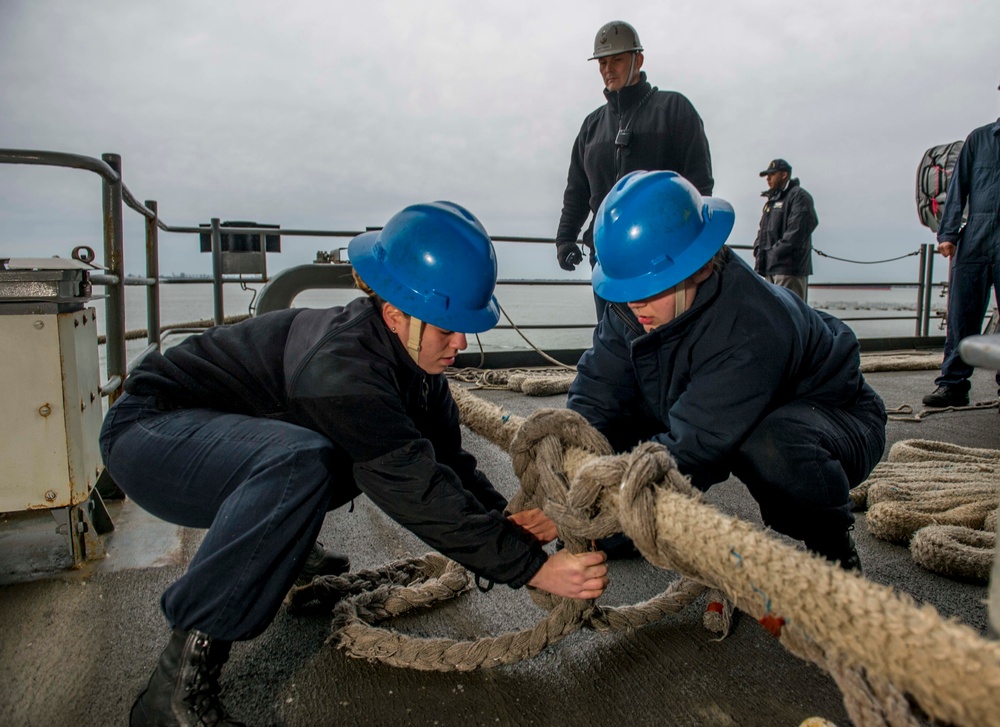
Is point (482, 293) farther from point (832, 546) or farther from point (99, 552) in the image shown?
point (99, 552)

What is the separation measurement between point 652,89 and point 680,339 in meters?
2.09

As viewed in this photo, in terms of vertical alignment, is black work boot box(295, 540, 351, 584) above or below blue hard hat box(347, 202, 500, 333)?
below

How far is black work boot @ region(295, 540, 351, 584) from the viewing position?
175cm

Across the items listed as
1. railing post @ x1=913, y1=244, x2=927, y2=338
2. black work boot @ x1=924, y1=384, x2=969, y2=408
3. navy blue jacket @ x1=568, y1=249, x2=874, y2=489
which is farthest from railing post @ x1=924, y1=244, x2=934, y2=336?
navy blue jacket @ x1=568, y1=249, x2=874, y2=489

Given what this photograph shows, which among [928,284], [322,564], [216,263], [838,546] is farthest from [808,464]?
[928,284]

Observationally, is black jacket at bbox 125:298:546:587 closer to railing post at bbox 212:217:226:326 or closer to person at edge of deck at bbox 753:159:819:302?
railing post at bbox 212:217:226:326

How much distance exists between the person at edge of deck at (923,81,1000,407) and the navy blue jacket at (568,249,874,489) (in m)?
2.42

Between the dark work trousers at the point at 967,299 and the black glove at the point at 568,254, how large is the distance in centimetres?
201

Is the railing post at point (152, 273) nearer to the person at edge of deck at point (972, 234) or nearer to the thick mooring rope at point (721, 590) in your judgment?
the thick mooring rope at point (721, 590)

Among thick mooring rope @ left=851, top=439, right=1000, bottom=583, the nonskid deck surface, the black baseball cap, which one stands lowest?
the nonskid deck surface

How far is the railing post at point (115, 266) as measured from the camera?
2.25 meters

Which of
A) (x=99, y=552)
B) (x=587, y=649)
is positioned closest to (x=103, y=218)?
(x=99, y=552)

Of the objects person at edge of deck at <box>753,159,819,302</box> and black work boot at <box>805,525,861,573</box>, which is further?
person at edge of deck at <box>753,159,819,302</box>

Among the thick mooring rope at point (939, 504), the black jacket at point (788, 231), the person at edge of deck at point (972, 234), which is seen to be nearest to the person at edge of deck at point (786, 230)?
the black jacket at point (788, 231)
